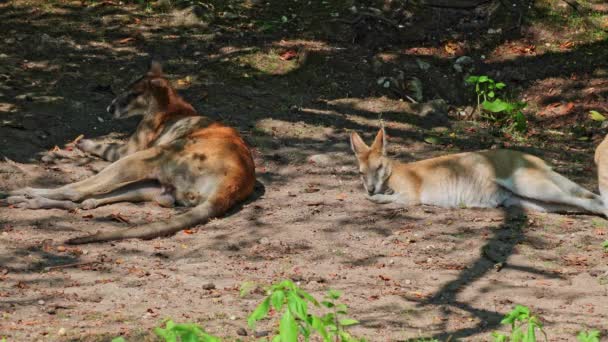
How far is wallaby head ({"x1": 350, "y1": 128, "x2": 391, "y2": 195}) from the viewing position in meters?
8.80

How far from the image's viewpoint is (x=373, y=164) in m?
8.90

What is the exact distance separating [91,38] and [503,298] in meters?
7.57

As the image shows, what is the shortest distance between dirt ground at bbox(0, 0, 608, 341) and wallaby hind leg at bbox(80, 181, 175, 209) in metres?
0.10

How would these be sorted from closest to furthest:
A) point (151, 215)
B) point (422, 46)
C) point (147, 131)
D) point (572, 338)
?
point (572, 338), point (151, 215), point (147, 131), point (422, 46)

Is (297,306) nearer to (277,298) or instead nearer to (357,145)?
(277,298)

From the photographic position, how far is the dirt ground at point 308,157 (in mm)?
6223

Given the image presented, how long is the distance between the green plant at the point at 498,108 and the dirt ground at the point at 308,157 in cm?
25

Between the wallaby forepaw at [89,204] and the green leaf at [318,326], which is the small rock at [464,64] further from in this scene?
the green leaf at [318,326]

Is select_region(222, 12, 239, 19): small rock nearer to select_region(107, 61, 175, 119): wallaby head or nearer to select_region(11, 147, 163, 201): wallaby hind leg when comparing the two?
select_region(107, 61, 175, 119): wallaby head

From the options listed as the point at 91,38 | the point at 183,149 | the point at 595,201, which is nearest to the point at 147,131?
the point at 183,149

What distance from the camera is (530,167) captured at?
870 centimetres

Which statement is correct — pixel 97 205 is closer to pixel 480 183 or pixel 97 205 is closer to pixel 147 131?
pixel 147 131

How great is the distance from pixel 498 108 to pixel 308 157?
Answer: 7.63 ft

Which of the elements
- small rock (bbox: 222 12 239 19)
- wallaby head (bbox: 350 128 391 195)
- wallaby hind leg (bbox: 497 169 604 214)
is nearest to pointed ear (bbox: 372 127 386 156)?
wallaby head (bbox: 350 128 391 195)
